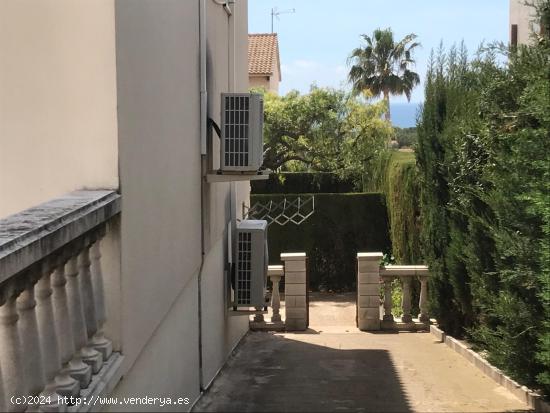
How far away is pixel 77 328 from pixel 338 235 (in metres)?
13.9

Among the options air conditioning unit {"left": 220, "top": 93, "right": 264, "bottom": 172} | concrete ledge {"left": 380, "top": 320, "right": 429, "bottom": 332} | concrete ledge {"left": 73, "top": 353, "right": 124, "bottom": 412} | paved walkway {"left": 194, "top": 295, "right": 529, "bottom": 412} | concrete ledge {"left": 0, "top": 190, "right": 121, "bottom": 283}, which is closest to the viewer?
concrete ledge {"left": 0, "top": 190, "right": 121, "bottom": 283}

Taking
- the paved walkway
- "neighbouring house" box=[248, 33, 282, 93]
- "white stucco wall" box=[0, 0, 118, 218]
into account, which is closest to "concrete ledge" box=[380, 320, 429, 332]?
the paved walkway

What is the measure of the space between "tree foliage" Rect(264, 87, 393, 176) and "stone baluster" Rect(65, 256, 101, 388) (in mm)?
18367

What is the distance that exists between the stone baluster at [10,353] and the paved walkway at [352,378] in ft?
12.2

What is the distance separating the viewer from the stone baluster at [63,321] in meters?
2.57

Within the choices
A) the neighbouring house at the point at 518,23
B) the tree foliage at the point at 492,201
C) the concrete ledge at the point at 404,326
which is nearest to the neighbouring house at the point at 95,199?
the tree foliage at the point at 492,201

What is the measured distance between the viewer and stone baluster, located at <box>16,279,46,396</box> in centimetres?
227

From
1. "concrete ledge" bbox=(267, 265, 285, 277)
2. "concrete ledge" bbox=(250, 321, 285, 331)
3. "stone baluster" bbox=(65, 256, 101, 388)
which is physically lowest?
"concrete ledge" bbox=(250, 321, 285, 331)

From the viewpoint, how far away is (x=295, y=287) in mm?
10211

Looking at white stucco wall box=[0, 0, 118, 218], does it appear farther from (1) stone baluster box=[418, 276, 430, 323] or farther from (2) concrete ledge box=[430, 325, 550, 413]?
(1) stone baluster box=[418, 276, 430, 323]

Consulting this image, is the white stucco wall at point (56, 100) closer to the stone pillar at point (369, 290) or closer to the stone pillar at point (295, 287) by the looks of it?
the stone pillar at point (295, 287)

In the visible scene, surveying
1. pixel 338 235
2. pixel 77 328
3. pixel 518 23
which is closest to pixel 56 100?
pixel 77 328

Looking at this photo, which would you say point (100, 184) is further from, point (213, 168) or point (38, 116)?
point (213, 168)

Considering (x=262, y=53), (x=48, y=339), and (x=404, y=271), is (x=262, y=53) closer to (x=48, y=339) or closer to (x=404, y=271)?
(x=404, y=271)
